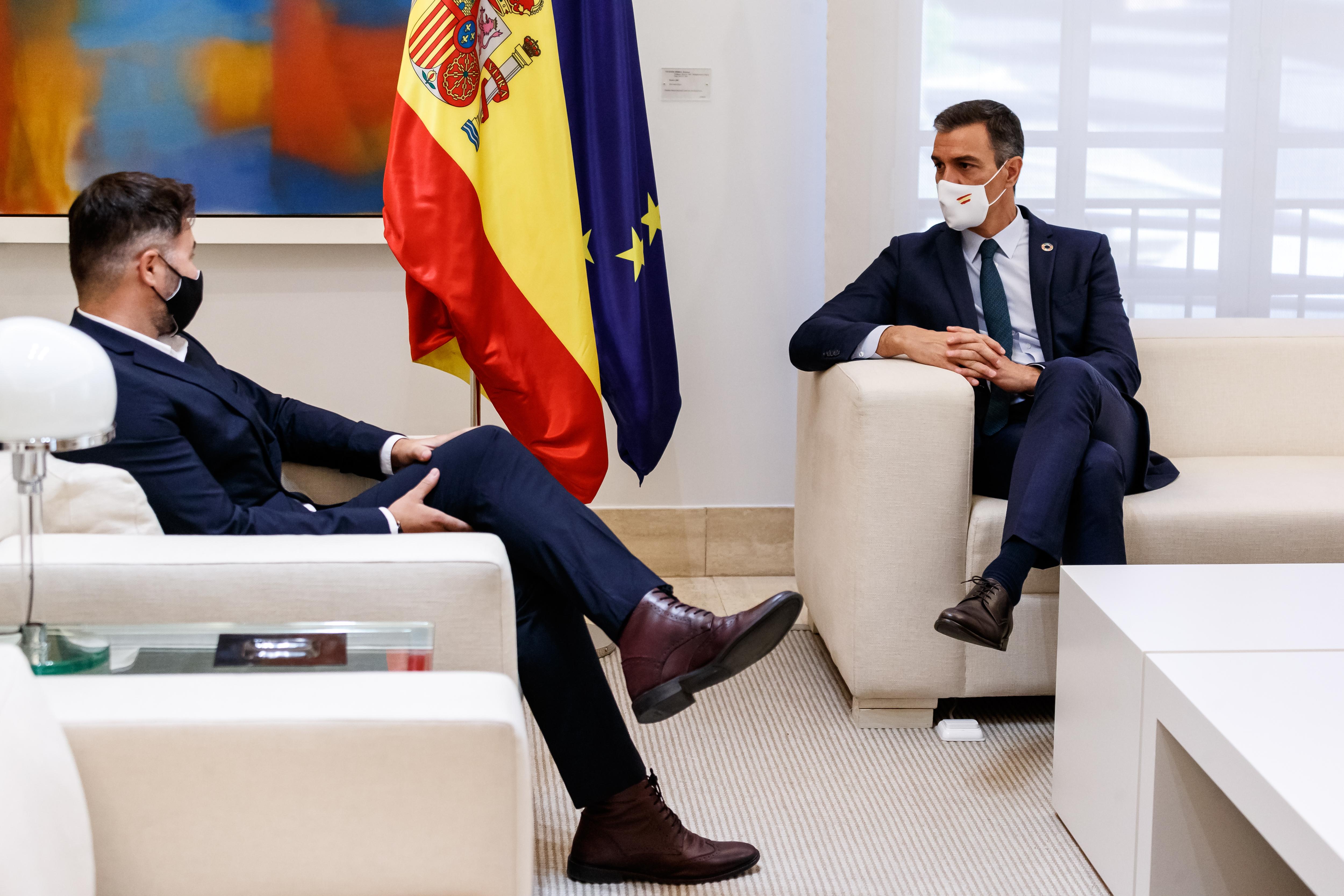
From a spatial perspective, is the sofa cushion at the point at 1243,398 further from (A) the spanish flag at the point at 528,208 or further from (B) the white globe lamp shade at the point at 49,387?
(B) the white globe lamp shade at the point at 49,387

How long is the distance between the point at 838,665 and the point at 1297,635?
3.02 ft

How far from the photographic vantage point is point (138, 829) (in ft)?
3.21

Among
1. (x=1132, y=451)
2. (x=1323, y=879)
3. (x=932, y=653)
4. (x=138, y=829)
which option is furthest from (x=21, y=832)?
(x=1132, y=451)

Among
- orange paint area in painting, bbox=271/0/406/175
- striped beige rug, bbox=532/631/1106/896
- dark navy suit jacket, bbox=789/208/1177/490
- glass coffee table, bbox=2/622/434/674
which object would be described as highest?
orange paint area in painting, bbox=271/0/406/175

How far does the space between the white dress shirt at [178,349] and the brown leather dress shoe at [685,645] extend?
367 mm

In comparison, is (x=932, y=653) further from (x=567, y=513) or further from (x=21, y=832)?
(x=21, y=832)

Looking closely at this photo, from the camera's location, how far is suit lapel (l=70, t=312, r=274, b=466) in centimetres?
169

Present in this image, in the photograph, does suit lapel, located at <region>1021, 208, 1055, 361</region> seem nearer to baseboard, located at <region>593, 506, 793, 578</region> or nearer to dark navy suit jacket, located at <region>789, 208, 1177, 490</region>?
dark navy suit jacket, located at <region>789, 208, 1177, 490</region>

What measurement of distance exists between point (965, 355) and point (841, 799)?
2.93ft

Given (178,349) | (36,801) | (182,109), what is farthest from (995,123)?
(36,801)

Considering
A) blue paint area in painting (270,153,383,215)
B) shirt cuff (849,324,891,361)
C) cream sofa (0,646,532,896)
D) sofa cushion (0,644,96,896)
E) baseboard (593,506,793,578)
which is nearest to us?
sofa cushion (0,644,96,896)

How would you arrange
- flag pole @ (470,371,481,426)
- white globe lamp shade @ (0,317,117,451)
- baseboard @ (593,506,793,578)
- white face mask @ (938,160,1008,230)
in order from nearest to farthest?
white globe lamp shade @ (0,317,117,451) → white face mask @ (938,160,1008,230) → flag pole @ (470,371,481,426) → baseboard @ (593,506,793,578)

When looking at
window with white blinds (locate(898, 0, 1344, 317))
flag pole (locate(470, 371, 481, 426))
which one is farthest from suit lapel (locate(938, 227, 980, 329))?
flag pole (locate(470, 371, 481, 426))

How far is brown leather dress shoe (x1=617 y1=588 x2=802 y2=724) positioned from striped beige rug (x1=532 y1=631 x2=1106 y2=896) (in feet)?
1.08
